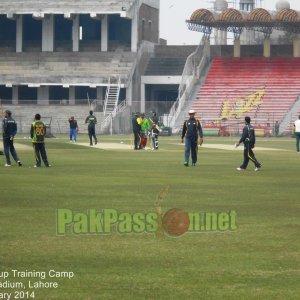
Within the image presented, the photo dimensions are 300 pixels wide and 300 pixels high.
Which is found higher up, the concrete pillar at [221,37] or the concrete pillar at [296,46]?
the concrete pillar at [221,37]

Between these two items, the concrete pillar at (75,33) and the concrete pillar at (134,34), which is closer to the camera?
the concrete pillar at (134,34)

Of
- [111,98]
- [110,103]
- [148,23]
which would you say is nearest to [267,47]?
[148,23]

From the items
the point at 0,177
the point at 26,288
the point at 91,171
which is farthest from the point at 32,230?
the point at 91,171

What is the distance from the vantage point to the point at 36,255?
16094mm

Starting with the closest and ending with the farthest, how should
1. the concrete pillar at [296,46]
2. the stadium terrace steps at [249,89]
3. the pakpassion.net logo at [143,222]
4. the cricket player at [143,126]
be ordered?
1. the pakpassion.net logo at [143,222]
2. the cricket player at [143,126]
3. the stadium terrace steps at [249,89]
4. the concrete pillar at [296,46]

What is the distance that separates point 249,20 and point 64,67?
52.0ft

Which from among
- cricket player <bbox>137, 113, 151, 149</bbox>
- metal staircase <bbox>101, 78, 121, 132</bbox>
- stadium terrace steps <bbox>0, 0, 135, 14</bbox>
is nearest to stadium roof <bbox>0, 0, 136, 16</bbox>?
stadium terrace steps <bbox>0, 0, 135, 14</bbox>

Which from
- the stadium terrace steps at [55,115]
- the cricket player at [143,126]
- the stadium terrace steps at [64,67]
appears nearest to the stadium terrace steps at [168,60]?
the stadium terrace steps at [64,67]

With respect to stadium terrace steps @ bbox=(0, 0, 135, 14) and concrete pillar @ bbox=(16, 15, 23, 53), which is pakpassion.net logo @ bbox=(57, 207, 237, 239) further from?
concrete pillar @ bbox=(16, 15, 23, 53)

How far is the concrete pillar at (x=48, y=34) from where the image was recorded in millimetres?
104856

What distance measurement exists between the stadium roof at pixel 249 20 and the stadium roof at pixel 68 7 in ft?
20.3

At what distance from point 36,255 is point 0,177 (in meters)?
16.7

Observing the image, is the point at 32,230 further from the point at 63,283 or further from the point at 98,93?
the point at 98,93

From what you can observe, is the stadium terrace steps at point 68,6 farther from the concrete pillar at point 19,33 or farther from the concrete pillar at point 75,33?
the concrete pillar at point 75,33
